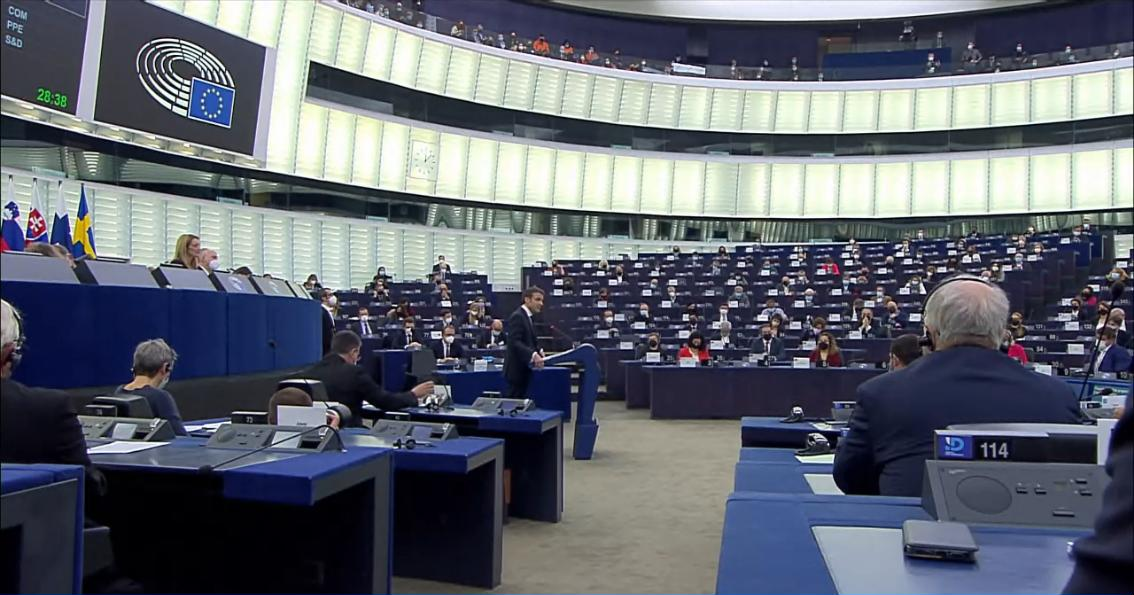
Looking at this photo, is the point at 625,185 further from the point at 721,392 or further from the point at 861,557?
the point at 861,557

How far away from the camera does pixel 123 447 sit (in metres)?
3.15

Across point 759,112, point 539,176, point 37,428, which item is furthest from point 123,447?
point 759,112

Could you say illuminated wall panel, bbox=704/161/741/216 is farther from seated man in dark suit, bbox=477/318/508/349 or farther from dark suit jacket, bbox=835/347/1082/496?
dark suit jacket, bbox=835/347/1082/496

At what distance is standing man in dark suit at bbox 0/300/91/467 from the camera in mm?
2549

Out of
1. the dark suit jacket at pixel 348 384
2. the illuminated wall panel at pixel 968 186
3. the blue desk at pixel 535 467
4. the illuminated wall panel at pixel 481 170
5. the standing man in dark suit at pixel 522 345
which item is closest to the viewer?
the dark suit jacket at pixel 348 384

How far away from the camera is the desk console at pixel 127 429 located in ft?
10.9

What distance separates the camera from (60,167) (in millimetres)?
13906

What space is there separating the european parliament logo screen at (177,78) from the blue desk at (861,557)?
11065 mm

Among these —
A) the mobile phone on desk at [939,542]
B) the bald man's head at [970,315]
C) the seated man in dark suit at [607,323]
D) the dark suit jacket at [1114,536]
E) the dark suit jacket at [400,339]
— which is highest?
the seated man in dark suit at [607,323]

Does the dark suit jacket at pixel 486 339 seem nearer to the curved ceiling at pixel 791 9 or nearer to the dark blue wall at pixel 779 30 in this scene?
the dark blue wall at pixel 779 30

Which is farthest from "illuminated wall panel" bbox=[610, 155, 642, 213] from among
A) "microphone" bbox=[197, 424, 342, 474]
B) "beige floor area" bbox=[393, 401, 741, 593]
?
"microphone" bbox=[197, 424, 342, 474]

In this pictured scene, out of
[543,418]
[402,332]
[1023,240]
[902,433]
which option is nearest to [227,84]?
[402,332]

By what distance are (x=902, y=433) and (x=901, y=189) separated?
24.9m

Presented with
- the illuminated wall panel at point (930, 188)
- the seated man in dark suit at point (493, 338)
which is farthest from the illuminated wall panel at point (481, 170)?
the illuminated wall panel at point (930, 188)
